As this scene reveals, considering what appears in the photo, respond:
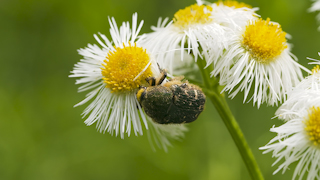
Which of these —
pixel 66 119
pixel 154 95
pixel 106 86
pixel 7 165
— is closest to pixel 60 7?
pixel 66 119

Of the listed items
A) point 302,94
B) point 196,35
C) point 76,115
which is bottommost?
point 76,115

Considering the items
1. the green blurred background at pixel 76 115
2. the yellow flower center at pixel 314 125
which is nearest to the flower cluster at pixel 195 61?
the yellow flower center at pixel 314 125

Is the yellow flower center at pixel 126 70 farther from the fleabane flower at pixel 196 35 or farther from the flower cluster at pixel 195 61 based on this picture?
the fleabane flower at pixel 196 35

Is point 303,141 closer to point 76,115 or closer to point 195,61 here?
point 195,61

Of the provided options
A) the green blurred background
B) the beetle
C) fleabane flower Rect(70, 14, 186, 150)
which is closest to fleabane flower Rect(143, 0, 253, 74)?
fleabane flower Rect(70, 14, 186, 150)

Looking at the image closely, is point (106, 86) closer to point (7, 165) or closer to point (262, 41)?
point (262, 41)

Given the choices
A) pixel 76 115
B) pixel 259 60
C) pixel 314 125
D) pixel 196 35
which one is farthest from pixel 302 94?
pixel 76 115
